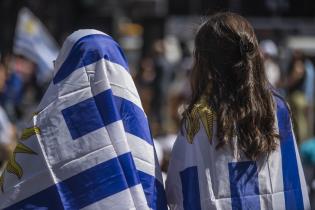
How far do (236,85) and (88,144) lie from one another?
57cm

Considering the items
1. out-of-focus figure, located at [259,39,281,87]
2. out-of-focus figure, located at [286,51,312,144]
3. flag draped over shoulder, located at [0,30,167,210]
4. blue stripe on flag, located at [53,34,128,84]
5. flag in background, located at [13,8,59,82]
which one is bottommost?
out-of-focus figure, located at [286,51,312,144]

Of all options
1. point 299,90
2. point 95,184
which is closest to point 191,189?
point 95,184

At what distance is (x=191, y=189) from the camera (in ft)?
10.9

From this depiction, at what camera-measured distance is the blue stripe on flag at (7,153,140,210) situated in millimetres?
A: 3295

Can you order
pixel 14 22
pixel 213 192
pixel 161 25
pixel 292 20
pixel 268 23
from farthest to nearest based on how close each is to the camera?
pixel 292 20
pixel 268 23
pixel 161 25
pixel 14 22
pixel 213 192

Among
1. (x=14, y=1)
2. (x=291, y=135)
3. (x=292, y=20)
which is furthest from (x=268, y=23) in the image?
(x=291, y=135)

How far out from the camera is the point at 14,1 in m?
13.0

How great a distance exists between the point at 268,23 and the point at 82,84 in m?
18.6

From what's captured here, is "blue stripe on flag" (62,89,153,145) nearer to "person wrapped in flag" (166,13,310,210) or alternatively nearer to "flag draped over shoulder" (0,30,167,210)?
"flag draped over shoulder" (0,30,167,210)

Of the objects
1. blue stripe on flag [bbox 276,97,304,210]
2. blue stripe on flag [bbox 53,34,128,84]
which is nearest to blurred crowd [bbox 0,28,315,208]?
blue stripe on flag [bbox 276,97,304,210]

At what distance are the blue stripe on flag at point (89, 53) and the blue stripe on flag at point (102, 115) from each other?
13 centimetres

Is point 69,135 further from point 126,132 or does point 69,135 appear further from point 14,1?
point 14,1

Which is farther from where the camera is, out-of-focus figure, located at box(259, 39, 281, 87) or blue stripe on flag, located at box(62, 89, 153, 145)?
A: out-of-focus figure, located at box(259, 39, 281, 87)

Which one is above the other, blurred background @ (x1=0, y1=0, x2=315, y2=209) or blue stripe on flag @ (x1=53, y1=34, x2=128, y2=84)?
blue stripe on flag @ (x1=53, y1=34, x2=128, y2=84)
